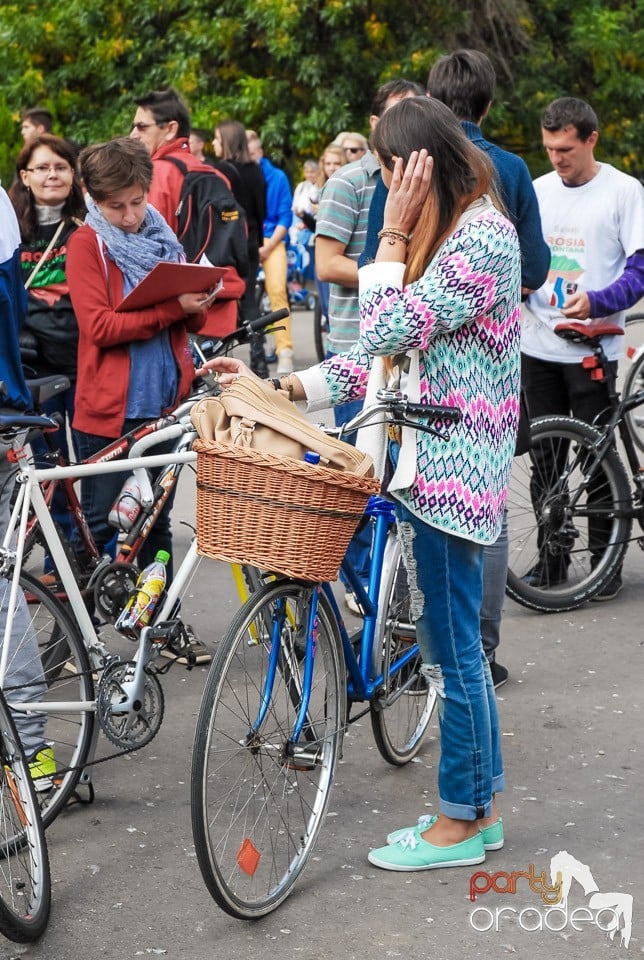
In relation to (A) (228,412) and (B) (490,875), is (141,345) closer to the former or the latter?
(A) (228,412)

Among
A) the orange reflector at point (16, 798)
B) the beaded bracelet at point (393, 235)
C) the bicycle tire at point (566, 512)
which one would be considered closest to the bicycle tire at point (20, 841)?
the orange reflector at point (16, 798)

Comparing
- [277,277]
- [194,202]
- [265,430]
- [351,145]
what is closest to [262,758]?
[265,430]

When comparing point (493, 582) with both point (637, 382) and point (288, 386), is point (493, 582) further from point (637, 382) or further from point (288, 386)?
point (637, 382)

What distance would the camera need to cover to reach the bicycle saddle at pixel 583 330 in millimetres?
5832

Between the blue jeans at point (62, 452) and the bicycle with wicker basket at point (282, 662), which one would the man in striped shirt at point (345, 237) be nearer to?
the blue jeans at point (62, 452)

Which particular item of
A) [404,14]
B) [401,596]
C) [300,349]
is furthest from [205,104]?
[401,596]

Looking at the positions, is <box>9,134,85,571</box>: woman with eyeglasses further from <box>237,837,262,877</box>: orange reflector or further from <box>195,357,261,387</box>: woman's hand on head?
<box>237,837,262,877</box>: orange reflector

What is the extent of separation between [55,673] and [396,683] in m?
1.00

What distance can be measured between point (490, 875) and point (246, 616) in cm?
100

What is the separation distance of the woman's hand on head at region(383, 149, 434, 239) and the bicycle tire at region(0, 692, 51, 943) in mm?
1483

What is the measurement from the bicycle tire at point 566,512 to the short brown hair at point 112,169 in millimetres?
1949

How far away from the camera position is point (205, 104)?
18.8 metres

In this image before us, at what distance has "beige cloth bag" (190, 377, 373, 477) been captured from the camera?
3252mm

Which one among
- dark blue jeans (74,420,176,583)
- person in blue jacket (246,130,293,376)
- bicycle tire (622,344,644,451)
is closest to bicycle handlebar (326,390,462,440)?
dark blue jeans (74,420,176,583)
